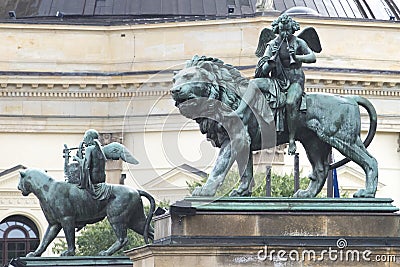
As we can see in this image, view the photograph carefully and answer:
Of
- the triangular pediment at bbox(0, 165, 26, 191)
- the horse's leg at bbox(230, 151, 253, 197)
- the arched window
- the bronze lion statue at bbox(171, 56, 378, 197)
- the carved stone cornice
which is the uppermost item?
the carved stone cornice

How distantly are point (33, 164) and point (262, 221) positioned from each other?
67.6m

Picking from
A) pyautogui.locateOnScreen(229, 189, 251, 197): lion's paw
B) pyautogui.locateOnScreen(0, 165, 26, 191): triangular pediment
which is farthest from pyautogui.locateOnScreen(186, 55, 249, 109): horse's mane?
pyautogui.locateOnScreen(0, 165, 26, 191): triangular pediment

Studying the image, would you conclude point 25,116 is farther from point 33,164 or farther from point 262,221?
point 262,221

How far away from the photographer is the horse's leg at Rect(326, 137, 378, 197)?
1220 inches

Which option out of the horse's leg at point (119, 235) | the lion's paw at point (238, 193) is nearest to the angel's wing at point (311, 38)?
the lion's paw at point (238, 193)

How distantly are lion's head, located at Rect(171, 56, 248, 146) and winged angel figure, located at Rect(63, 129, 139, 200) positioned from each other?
561cm

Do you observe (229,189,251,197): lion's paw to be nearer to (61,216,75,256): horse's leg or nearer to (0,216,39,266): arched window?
(61,216,75,256): horse's leg

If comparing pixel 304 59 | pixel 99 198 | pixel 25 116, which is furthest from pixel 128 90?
pixel 304 59

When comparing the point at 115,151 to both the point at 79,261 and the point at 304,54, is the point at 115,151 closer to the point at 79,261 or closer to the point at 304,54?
the point at 79,261

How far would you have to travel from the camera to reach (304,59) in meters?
31.1

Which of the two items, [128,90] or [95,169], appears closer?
[95,169]

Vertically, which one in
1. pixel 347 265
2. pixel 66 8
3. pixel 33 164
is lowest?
pixel 347 265

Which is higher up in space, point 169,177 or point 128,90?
point 128,90

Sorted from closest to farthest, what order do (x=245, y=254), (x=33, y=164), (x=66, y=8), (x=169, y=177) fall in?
1. (x=245, y=254)
2. (x=169, y=177)
3. (x=33, y=164)
4. (x=66, y=8)
